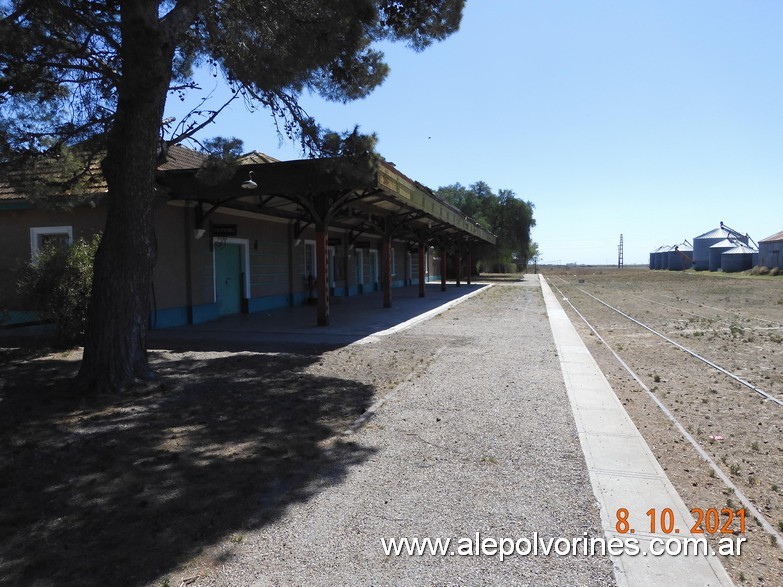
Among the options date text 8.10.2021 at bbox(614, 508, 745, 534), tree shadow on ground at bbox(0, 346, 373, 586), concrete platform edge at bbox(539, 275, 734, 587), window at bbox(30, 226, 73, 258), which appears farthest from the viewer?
window at bbox(30, 226, 73, 258)

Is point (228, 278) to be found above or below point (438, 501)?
above

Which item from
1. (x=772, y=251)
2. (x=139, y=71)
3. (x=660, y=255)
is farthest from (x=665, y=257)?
(x=139, y=71)

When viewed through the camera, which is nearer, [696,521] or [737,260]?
[696,521]

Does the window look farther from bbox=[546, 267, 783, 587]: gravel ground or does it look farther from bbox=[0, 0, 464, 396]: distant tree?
bbox=[546, 267, 783, 587]: gravel ground

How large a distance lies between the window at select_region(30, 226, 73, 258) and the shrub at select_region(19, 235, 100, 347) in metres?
2.69

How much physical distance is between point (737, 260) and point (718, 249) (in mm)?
7275

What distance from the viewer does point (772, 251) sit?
54.2 meters

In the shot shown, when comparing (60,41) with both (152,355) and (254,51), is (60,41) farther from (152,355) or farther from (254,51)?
(152,355)

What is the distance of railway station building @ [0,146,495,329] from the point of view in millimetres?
12609

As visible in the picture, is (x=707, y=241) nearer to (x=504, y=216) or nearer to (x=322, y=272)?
(x=504, y=216)

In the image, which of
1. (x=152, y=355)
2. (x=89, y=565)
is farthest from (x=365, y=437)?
(x=152, y=355)

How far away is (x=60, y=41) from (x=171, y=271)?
249 inches

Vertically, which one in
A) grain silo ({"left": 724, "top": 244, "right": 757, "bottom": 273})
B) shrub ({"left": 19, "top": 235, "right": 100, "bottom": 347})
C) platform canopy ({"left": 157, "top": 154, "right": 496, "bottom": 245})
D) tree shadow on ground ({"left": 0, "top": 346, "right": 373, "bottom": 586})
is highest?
platform canopy ({"left": 157, "top": 154, "right": 496, "bottom": 245})

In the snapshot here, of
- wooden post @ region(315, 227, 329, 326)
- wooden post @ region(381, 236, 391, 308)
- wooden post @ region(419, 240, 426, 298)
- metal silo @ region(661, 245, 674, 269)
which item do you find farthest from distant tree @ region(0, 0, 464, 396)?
metal silo @ region(661, 245, 674, 269)
